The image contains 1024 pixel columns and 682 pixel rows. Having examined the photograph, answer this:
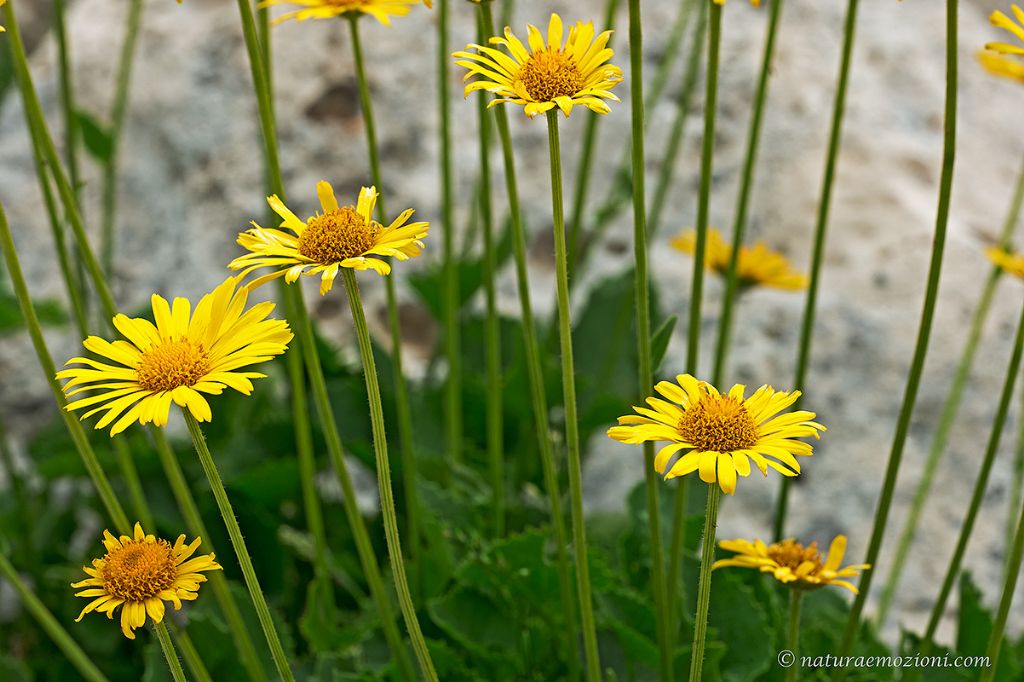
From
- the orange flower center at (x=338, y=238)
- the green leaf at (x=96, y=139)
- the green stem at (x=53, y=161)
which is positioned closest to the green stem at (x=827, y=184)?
the orange flower center at (x=338, y=238)

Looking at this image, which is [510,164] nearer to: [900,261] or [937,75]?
[900,261]

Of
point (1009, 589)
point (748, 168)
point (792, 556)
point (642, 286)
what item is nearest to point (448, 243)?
point (748, 168)

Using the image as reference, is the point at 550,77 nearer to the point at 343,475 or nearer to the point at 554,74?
the point at 554,74

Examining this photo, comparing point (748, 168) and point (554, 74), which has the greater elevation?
point (554, 74)

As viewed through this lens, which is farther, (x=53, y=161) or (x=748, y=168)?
(x=748, y=168)

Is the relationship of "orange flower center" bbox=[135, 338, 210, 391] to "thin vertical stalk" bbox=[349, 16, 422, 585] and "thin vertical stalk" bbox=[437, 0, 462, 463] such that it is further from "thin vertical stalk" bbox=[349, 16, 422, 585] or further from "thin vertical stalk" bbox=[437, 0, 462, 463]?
"thin vertical stalk" bbox=[437, 0, 462, 463]
